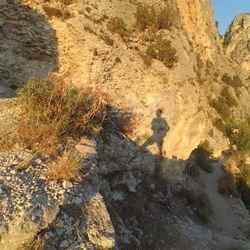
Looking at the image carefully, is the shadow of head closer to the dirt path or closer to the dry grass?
the dry grass

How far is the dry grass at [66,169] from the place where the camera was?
6.44m

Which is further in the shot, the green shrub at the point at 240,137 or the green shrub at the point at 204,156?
the green shrub at the point at 240,137

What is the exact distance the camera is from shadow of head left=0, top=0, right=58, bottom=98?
47.9ft

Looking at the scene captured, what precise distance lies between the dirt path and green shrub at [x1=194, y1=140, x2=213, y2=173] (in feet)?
1.98

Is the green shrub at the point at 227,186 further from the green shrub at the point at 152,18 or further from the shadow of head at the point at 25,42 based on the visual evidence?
the shadow of head at the point at 25,42

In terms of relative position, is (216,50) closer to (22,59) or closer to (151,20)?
(151,20)

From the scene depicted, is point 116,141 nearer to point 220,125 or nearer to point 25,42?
point 25,42

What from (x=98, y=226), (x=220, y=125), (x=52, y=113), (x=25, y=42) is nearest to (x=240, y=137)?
(x=220, y=125)

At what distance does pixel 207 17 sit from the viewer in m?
36.0

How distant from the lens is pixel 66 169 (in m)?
6.55

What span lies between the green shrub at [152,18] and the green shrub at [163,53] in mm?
1741

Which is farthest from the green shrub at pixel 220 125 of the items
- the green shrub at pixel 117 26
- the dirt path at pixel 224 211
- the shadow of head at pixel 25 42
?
the shadow of head at pixel 25 42

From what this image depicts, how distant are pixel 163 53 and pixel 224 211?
423 inches

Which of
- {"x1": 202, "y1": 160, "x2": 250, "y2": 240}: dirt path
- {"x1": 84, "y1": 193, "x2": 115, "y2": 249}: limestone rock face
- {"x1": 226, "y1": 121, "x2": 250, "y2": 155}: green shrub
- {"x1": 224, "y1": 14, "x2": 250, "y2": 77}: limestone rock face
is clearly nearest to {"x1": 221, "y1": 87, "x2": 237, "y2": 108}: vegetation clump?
{"x1": 226, "y1": 121, "x2": 250, "y2": 155}: green shrub
